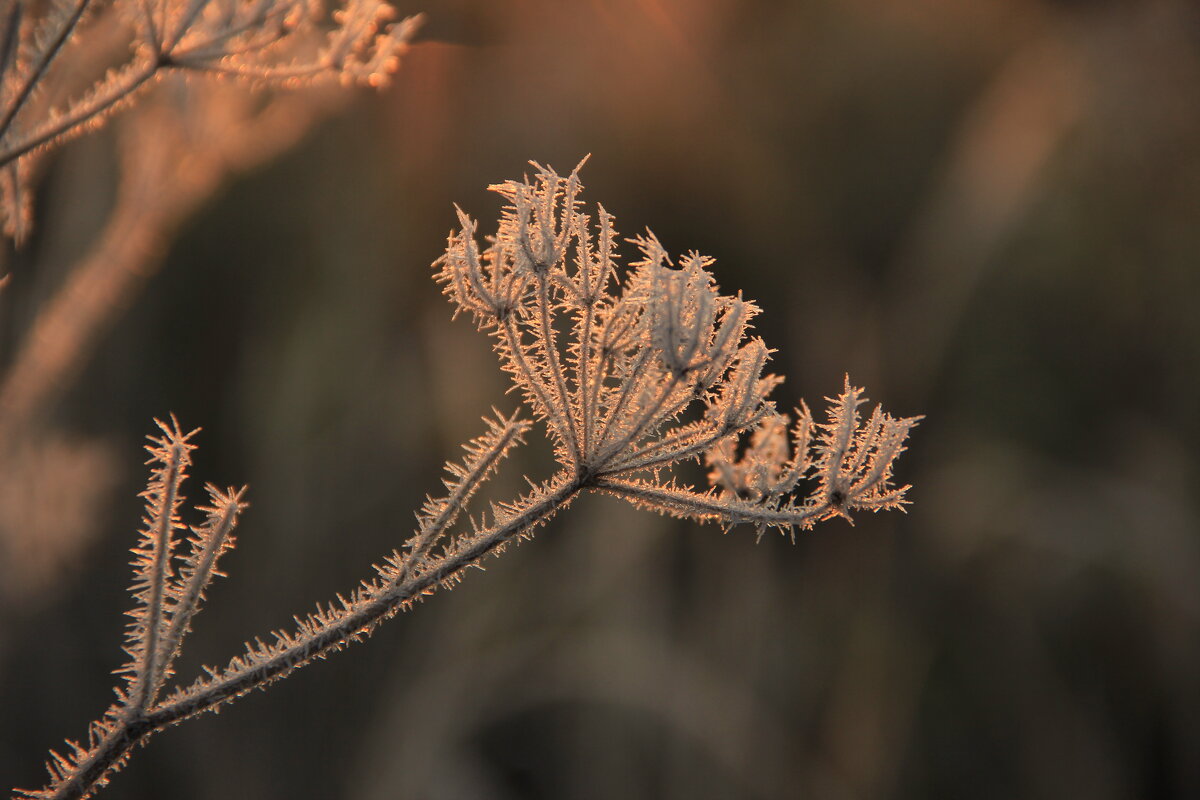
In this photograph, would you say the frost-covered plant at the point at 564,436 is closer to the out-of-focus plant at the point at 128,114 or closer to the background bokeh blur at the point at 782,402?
the out-of-focus plant at the point at 128,114

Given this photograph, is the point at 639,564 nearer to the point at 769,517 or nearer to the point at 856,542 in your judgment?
the point at 856,542

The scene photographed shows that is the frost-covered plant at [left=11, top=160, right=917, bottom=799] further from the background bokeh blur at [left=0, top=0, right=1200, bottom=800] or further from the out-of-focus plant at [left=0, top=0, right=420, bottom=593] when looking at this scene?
the background bokeh blur at [left=0, top=0, right=1200, bottom=800]

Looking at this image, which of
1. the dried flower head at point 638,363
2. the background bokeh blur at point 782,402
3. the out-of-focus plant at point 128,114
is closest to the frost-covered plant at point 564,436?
the dried flower head at point 638,363

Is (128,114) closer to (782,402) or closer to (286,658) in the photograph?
(286,658)

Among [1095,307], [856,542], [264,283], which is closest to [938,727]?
[856,542]

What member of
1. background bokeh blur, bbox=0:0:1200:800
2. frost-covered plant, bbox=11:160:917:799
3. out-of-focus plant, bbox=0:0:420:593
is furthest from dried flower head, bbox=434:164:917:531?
background bokeh blur, bbox=0:0:1200:800

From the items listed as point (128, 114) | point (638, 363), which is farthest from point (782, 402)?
point (638, 363)
